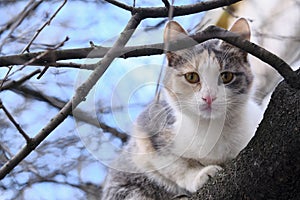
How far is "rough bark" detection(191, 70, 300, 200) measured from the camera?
1003 millimetres

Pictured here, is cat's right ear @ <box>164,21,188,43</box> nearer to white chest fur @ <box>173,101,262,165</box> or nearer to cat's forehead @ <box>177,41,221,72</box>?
cat's forehead @ <box>177,41,221,72</box>

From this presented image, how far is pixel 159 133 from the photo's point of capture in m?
1.68

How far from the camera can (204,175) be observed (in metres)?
1.54

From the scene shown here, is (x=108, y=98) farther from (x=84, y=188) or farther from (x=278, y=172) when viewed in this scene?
(x=84, y=188)

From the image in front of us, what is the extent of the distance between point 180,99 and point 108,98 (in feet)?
1.41

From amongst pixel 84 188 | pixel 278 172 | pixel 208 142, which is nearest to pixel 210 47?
pixel 208 142

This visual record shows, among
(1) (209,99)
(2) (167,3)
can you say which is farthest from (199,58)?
(2) (167,3)

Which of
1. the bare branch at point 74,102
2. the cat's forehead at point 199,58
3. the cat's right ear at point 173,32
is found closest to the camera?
the bare branch at point 74,102

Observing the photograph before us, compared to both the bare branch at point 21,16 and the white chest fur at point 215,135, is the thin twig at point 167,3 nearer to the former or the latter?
the bare branch at point 21,16

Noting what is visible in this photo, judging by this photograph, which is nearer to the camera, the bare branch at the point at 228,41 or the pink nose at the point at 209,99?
the bare branch at the point at 228,41

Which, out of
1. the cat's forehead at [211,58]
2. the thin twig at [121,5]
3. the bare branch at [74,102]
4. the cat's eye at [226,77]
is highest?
the thin twig at [121,5]

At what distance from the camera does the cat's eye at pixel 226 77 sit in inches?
65.7

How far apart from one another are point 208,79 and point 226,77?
0.09 meters

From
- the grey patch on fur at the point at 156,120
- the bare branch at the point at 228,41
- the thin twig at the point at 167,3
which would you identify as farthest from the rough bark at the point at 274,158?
the grey patch on fur at the point at 156,120
